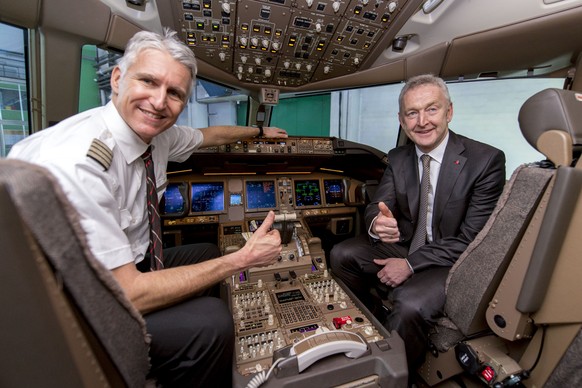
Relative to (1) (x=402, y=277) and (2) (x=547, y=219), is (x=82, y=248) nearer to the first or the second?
(2) (x=547, y=219)

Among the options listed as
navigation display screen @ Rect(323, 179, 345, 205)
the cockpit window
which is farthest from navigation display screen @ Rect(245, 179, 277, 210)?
the cockpit window

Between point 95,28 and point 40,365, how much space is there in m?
1.91

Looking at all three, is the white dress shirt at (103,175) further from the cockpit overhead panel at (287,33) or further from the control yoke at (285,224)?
the cockpit overhead panel at (287,33)

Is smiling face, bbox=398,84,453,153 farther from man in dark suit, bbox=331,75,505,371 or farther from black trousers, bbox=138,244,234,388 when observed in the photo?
black trousers, bbox=138,244,234,388

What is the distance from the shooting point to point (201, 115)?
6.18 m

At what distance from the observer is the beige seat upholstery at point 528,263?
876 mm

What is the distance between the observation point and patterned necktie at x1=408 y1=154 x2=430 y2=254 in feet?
5.60

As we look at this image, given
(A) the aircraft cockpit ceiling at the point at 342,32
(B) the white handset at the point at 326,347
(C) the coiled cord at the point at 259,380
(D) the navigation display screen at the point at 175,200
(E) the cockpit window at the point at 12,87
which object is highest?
(A) the aircraft cockpit ceiling at the point at 342,32

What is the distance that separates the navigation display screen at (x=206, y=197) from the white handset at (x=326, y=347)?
1.61m

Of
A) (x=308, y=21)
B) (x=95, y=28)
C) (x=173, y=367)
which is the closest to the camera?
(x=173, y=367)

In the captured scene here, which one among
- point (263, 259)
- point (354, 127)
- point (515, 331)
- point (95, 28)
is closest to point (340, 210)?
point (263, 259)

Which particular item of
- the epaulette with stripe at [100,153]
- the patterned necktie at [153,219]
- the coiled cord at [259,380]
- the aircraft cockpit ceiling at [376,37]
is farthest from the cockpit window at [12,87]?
the coiled cord at [259,380]

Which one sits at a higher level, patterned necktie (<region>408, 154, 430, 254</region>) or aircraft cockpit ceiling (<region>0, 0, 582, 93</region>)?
aircraft cockpit ceiling (<region>0, 0, 582, 93</region>)

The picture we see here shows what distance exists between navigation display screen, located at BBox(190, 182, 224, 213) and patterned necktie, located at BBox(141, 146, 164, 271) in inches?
45.2
